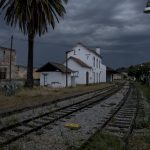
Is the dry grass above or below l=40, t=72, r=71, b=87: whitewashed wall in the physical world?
below

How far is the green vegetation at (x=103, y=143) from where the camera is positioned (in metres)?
9.29

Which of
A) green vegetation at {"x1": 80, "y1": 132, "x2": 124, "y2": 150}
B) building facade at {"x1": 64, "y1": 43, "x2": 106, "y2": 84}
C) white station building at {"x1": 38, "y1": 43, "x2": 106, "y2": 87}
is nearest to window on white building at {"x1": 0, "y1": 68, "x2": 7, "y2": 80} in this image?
white station building at {"x1": 38, "y1": 43, "x2": 106, "y2": 87}

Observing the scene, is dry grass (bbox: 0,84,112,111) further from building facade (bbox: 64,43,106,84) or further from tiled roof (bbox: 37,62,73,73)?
building facade (bbox: 64,43,106,84)

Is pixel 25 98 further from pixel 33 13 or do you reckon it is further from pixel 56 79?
pixel 56 79

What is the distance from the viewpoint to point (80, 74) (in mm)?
73125

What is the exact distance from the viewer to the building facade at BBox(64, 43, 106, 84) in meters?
72.6

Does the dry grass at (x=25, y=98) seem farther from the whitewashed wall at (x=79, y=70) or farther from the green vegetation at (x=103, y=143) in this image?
the whitewashed wall at (x=79, y=70)

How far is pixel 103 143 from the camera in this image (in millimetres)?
9742

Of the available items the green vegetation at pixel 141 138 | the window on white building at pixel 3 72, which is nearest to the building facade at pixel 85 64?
the window on white building at pixel 3 72

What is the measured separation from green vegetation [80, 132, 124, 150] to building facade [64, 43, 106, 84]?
197 feet

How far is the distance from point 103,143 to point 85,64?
223 ft

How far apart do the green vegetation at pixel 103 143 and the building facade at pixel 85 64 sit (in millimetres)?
60140

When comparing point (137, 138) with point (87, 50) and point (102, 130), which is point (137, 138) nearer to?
point (102, 130)

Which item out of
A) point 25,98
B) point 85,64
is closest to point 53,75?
point 85,64
